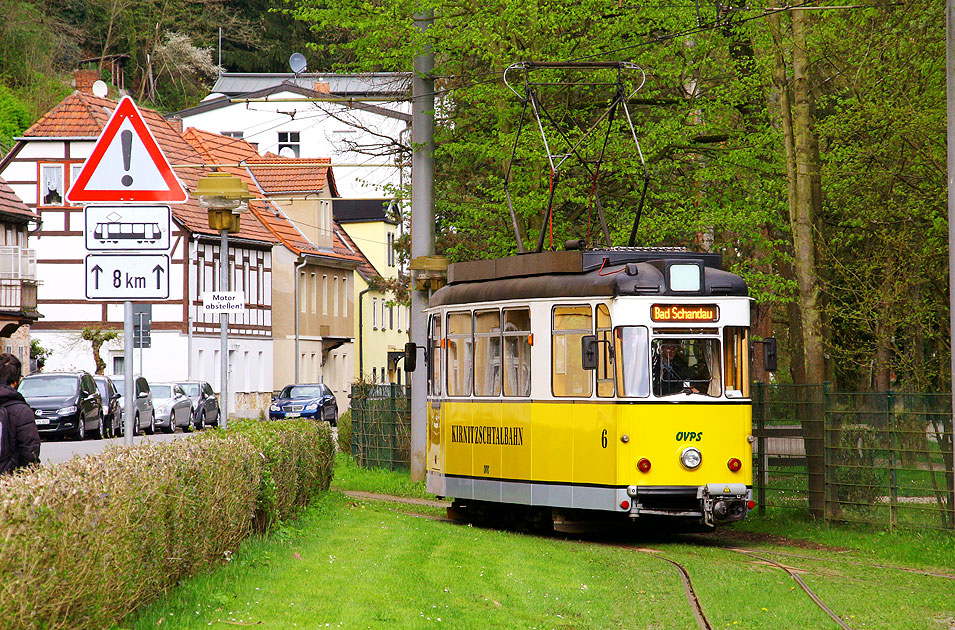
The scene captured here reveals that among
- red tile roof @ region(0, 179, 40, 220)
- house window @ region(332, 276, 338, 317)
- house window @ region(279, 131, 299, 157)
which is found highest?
house window @ region(279, 131, 299, 157)

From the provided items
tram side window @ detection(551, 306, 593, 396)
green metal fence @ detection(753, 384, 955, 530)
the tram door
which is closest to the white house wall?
the tram door

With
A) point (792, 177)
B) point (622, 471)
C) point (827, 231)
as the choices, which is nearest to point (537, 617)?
point (622, 471)

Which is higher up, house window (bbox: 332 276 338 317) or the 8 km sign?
house window (bbox: 332 276 338 317)

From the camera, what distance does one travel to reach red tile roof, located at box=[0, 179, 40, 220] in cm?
4864

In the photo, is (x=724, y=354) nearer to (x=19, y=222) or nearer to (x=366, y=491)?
(x=366, y=491)

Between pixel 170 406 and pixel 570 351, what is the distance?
31.0 meters

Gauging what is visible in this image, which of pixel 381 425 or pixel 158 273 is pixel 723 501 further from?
pixel 381 425

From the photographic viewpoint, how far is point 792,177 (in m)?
19.5

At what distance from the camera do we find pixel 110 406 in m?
40.9

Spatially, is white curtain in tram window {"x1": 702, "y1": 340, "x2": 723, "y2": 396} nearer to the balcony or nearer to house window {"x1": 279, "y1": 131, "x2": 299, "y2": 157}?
the balcony

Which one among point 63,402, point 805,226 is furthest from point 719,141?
point 63,402

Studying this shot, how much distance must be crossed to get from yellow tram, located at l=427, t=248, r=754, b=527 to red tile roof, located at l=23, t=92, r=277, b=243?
3571 centimetres

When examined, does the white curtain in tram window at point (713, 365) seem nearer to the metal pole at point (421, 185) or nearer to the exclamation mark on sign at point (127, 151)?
the metal pole at point (421, 185)

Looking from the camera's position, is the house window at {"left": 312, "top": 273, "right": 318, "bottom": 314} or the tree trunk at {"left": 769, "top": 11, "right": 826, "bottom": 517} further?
the house window at {"left": 312, "top": 273, "right": 318, "bottom": 314}
